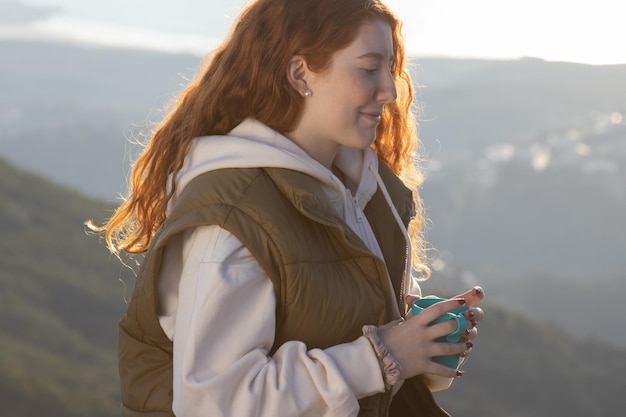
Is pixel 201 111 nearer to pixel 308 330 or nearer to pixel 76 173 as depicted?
pixel 308 330

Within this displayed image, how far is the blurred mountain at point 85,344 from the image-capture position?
7.81 metres

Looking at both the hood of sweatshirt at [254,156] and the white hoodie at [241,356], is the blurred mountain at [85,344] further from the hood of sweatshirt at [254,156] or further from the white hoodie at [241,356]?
the white hoodie at [241,356]

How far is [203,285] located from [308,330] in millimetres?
233

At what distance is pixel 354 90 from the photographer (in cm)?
200

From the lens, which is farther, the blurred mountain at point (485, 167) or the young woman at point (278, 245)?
the blurred mountain at point (485, 167)

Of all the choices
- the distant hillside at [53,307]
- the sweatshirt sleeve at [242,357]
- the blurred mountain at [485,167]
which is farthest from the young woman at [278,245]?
the blurred mountain at [485,167]

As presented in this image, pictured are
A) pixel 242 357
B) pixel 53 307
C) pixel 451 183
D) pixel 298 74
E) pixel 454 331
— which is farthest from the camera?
pixel 451 183

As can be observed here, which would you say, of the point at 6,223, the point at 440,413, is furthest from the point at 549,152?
the point at 440,413

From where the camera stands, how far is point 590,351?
44.8 feet

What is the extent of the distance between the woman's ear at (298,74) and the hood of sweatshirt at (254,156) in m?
0.11

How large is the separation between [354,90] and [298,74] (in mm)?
137

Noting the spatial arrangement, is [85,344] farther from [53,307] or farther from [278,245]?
[278,245]

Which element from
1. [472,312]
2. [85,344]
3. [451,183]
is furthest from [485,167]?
[472,312]

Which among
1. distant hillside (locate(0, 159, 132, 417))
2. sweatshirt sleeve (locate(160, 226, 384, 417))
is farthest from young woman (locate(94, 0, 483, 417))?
distant hillside (locate(0, 159, 132, 417))
